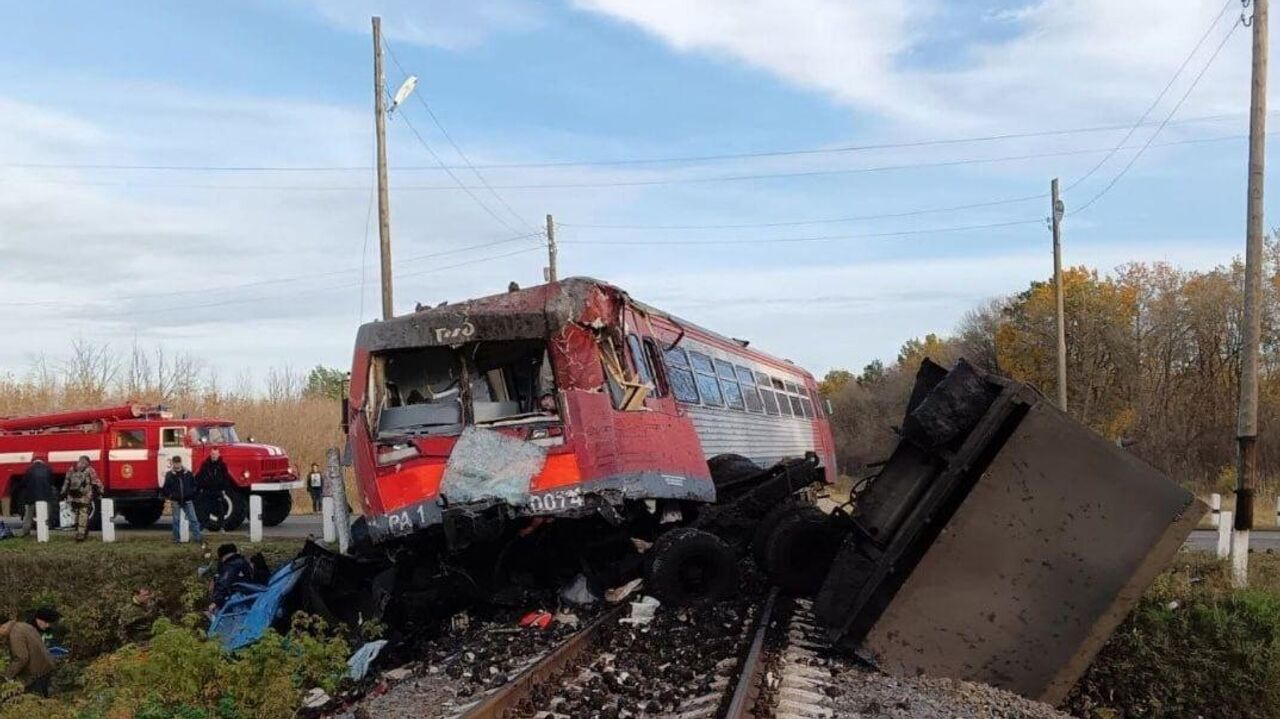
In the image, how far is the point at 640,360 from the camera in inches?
417

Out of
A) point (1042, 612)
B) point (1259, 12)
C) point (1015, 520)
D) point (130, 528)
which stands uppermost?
point (1259, 12)

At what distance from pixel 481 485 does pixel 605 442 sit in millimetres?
1072

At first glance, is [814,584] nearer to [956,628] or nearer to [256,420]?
[956,628]

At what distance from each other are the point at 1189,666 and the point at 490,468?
18.1ft

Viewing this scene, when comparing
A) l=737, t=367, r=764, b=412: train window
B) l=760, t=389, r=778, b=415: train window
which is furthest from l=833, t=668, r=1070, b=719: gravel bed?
l=760, t=389, r=778, b=415: train window

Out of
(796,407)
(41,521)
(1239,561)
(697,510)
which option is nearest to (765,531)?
(697,510)

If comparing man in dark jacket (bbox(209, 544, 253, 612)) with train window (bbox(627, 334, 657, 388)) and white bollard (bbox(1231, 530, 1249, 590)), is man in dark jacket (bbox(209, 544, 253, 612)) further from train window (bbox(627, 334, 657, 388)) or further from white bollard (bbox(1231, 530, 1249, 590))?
white bollard (bbox(1231, 530, 1249, 590))

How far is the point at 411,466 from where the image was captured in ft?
30.8

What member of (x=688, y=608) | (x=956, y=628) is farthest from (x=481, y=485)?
(x=956, y=628)

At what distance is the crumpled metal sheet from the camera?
922cm

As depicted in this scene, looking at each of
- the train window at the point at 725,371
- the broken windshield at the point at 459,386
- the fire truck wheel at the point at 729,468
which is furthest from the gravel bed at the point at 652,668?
the train window at the point at 725,371

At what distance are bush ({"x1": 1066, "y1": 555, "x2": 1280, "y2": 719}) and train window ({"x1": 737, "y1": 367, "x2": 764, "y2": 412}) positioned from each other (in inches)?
316

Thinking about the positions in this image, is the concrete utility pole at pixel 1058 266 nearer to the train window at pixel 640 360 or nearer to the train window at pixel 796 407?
the train window at pixel 796 407

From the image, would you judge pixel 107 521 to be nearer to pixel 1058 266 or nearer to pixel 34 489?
pixel 34 489
